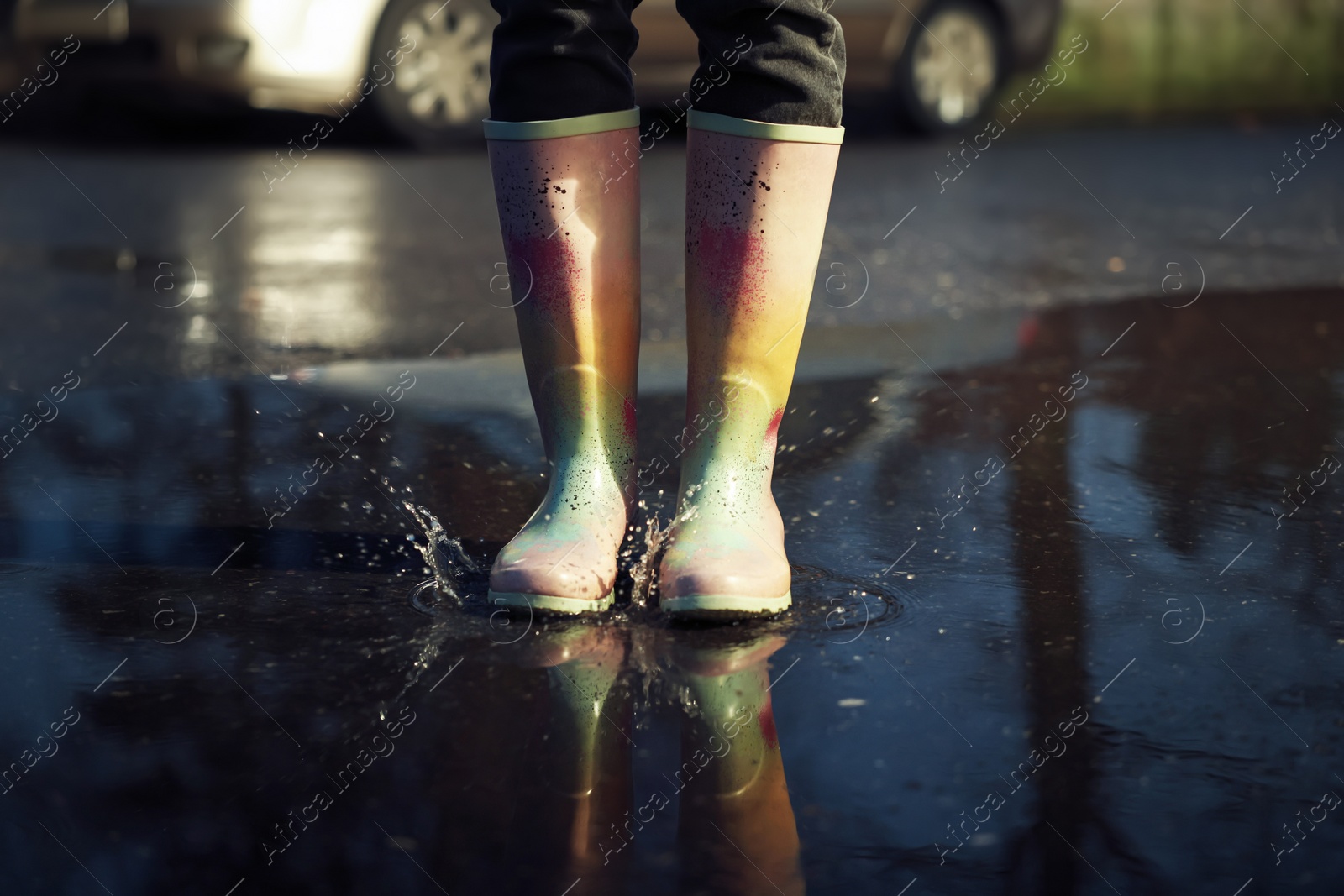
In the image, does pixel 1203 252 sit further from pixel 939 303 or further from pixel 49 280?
pixel 49 280

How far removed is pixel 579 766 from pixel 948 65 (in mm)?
7434

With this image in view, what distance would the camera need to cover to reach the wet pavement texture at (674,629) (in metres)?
1.28

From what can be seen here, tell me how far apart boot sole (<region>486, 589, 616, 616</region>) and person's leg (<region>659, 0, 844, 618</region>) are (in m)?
0.09

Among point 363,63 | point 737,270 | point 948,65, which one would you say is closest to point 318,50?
point 363,63

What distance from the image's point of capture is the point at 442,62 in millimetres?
6848

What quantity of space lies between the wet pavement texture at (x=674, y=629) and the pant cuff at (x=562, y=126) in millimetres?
522

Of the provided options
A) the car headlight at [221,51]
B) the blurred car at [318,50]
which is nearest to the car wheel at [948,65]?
the blurred car at [318,50]

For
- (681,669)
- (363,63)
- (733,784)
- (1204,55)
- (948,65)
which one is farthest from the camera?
(1204,55)

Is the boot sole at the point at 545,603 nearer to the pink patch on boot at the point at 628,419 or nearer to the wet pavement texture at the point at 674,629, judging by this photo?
the wet pavement texture at the point at 674,629

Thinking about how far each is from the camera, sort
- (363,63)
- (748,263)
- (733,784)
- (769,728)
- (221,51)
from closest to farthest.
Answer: (733,784) → (769,728) → (748,263) → (221,51) → (363,63)

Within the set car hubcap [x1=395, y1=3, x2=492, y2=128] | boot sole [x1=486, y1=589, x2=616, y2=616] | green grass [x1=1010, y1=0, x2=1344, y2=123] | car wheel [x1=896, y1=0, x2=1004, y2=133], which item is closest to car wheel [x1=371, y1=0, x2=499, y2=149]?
car hubcap [x1=395, y1=3, x2=492, y2=128]

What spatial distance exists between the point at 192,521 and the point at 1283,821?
143 cm

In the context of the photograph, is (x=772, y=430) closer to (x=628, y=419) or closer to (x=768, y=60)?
(x=628, y=419)

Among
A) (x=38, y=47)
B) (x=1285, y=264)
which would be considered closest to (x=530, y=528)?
(x=1285, y=264)
